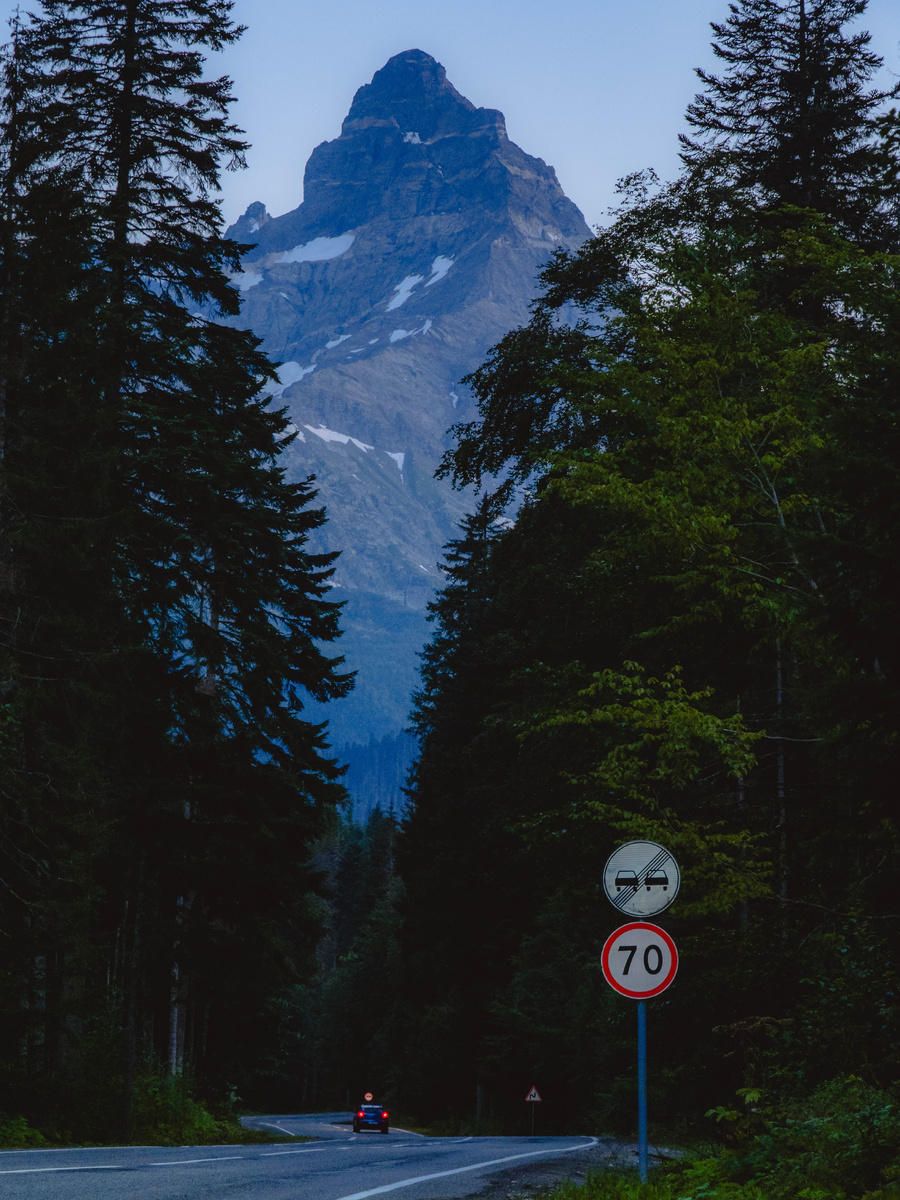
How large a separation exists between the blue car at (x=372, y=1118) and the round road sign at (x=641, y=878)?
29.5 meters

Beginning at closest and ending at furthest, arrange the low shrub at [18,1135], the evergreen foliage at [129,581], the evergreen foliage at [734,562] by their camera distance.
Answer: the evergreen foliage at [734,562] → the low shrub at [18,1135] → the evergreen foliage at [129,581]

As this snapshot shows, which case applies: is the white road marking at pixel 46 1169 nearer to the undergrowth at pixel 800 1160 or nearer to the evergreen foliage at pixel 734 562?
the undergrowth at pixel 800 1160

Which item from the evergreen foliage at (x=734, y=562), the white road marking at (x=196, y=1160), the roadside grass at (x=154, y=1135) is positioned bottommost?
the roadside grass at (x=154, y=1135)

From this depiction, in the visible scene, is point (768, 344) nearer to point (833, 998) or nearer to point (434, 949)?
point (833, 998)

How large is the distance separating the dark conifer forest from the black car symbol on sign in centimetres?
186

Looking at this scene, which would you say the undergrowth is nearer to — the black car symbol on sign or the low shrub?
the black car symbol on sign

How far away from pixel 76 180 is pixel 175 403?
3.87 meters

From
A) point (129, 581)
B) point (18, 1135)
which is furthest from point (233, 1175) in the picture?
point (129, 581)

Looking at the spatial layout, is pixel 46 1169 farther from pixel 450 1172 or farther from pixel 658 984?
pixel 658 984

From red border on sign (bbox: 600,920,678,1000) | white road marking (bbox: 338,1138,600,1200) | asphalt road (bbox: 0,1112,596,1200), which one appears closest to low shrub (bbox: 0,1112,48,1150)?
asphalt road (bbox: 0,1112,596,1200)

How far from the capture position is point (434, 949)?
41.3m

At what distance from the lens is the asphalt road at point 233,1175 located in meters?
8.85

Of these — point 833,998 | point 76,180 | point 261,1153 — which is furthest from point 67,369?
point 833,998

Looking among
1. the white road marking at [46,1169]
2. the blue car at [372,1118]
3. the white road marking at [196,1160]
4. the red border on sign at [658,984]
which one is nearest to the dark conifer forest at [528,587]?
the red border on sign at [658,984]
